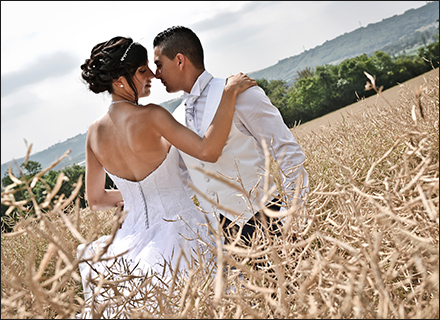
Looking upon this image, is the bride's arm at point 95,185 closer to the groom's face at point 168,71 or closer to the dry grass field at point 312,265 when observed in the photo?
the groom's face at point 168,71

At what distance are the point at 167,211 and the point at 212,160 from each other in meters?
0.59

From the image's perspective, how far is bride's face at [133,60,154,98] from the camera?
3.06 meters

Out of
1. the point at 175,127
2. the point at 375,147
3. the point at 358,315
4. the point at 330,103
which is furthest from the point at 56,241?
the point at 330,103

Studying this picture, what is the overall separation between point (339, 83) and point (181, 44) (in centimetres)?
2033

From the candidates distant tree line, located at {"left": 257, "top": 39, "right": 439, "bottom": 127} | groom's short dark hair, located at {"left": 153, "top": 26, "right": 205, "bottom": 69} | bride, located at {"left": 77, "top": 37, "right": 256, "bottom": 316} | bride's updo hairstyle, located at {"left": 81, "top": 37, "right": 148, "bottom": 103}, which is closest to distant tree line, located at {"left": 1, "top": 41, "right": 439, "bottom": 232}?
distant tree line, located at {"left": 257, "top": 39, "right": 439, "bottom": 127}

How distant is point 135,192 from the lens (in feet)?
10.4

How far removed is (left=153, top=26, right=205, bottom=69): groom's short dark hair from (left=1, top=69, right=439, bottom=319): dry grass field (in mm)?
1932

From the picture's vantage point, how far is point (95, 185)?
3.33 metres

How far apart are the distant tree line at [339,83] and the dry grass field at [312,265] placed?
17.5 metres

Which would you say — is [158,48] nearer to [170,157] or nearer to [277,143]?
[170,157]

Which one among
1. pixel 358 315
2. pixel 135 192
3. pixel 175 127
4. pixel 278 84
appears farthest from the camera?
pixel 278 84

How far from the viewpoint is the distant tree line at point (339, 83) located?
19753mm

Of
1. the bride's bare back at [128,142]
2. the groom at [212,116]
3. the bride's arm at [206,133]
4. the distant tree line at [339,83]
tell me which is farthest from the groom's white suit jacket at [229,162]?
the distant tree line at [339,83]

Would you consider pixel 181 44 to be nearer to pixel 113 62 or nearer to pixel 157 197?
pixel 113 62
